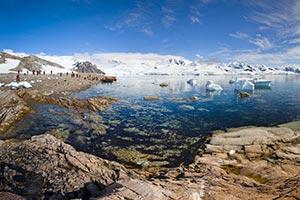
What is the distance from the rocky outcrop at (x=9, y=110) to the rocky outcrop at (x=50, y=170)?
30.8 feet

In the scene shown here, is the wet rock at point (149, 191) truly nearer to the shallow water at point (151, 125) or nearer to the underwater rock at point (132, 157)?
the underwater rock at point (132, 157)

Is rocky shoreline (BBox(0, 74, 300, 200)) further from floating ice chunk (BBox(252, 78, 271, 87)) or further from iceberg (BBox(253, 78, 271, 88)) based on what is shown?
floating ice chunk (BBox(252, 78, 271, 87))

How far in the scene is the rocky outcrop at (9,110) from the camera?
2117 centimetres

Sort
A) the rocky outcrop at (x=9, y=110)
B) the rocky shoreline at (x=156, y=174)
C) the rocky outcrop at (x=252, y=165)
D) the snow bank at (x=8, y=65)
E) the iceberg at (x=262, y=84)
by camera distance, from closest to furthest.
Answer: the rocky shoreline at (x=156, y=174) < the rocky outcrop at (x=252, y=165) < the rocky outcrop at (x=9, y=110) < the iceberg at (x=262, y=84) < the snow bank at (x=8, y=65)

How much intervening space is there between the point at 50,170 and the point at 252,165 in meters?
8.29

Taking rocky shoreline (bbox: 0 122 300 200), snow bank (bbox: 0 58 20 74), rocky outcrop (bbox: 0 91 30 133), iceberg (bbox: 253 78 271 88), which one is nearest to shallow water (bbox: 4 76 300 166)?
rocky outcrop (bbox: 0 91 30 133)

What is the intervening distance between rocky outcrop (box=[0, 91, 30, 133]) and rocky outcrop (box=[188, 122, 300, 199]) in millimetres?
14545

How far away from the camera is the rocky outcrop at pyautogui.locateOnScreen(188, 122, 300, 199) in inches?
344

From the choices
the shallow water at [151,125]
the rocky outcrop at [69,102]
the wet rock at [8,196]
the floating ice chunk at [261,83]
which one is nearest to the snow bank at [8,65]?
the rocky outcrop at [69,102]

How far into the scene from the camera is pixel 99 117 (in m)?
25.2

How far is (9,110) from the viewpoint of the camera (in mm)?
23062

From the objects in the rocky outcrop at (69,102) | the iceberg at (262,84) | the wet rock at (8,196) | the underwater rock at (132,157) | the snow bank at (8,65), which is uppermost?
the snow bank at (8,65)

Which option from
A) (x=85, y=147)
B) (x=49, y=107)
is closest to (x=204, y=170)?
(x=85, y=147)

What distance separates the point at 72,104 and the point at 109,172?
1932cm
